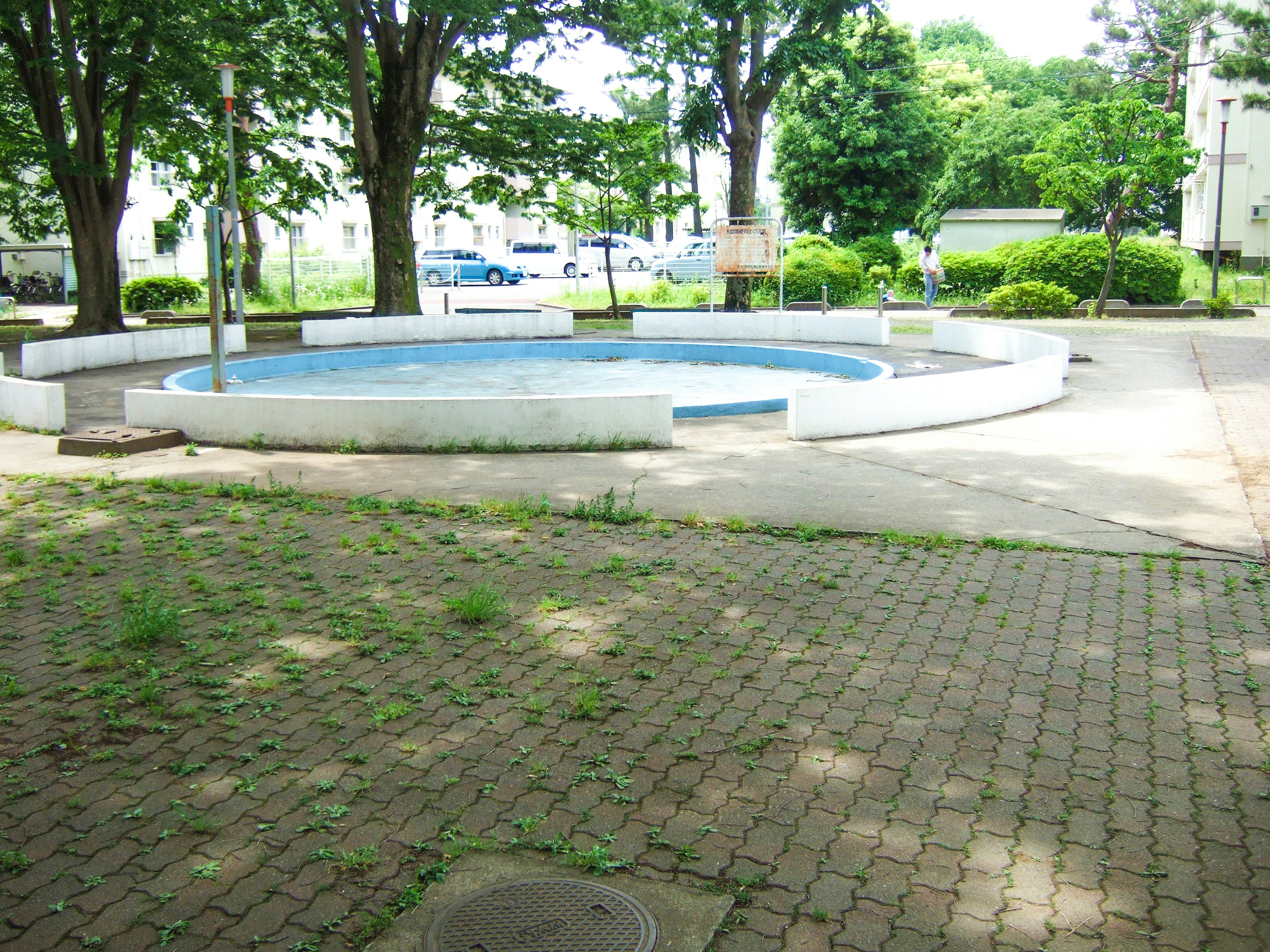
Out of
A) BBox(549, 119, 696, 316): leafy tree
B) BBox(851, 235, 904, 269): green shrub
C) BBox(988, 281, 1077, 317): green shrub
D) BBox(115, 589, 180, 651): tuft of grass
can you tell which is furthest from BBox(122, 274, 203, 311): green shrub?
BBox(115, 589, 180, 651): tuft of grass

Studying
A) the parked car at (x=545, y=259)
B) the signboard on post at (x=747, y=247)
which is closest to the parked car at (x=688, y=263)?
the parked car at (x=545, y=259)

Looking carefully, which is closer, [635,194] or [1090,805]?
[1090,805]

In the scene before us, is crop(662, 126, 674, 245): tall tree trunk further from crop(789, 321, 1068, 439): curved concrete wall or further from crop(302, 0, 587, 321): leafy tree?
crop(789, 321, 1068, 439): curved concrete wall

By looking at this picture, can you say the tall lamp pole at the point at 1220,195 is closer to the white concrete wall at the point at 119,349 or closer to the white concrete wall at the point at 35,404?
the white concrete wall at the point at 119,349

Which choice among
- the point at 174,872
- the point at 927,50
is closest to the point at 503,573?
the point at 174,872

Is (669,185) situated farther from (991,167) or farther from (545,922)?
(545,922)

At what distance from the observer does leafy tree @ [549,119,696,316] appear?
25719mm

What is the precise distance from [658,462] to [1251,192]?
35.6m

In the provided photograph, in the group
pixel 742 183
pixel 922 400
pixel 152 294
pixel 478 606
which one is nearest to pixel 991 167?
pixel 742 183

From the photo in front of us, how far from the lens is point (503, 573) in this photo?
6477 mm

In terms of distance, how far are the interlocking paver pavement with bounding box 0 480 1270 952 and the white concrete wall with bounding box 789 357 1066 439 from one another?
418 cm

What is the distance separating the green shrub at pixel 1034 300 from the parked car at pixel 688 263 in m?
12.9

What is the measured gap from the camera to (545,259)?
55375mm

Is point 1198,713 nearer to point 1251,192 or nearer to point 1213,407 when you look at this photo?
point 1213,407
